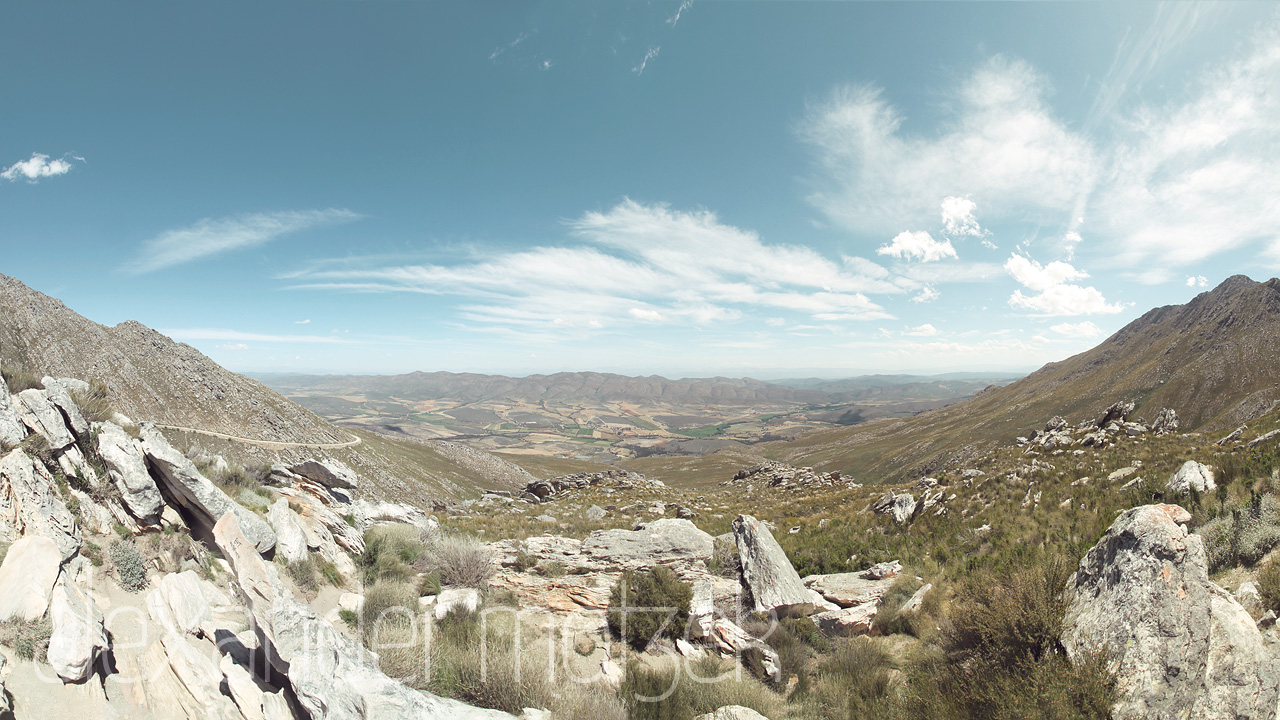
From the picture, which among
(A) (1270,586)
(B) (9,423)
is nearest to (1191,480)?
(A) (1270,586)

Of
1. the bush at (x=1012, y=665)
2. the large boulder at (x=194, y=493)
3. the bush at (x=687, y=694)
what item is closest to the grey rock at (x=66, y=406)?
the large boulder at (x=194, y=493)

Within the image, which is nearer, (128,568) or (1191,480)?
(128,568)

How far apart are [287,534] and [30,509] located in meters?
4.68

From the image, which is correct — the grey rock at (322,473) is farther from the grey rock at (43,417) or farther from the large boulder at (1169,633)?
the large boulder at (1169,633)

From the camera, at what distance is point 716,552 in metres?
14.1

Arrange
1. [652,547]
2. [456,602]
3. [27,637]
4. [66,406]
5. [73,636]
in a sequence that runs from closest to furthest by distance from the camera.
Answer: [27,637] < [73,636] < [66,406] < [456,602] < [652,547]

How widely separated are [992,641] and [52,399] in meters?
19.5

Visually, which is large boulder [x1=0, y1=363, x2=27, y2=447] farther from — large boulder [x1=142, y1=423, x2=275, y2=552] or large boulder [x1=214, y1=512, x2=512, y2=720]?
large boulder [x1=214, y1=512, x2=512, y2=720]

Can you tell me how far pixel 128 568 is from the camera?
301 inches

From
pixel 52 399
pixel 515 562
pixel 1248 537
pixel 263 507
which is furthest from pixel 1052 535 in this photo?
pixel 52 399

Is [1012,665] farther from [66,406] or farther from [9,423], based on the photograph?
[66,406]

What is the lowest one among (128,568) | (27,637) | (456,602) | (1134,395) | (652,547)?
(652,547)

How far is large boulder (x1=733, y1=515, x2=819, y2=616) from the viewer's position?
1043 cm

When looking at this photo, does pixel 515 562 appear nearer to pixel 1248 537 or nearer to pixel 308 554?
pixel 308 554
